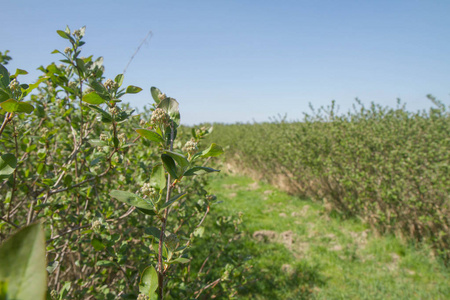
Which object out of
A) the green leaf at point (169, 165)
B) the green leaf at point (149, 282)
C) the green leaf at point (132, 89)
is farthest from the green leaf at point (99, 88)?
the green leaf at point (149, 282)

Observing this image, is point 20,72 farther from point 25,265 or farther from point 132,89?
point 25,265

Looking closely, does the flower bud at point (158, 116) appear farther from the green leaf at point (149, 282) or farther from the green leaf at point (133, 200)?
the green leaf at point (149, 282)

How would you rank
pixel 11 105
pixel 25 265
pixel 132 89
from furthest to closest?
pixel 132 89 < pixel 11 105 < pixel 25 265

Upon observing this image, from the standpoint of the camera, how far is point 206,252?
13.6ft

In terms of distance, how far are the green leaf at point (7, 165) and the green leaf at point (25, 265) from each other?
2.59 ft

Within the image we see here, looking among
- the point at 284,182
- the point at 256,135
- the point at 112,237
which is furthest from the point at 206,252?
the point at 256,135

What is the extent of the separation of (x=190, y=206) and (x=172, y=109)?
175 centimetres

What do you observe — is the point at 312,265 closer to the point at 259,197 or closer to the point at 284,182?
the point at 259,197

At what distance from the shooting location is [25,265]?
0.31m

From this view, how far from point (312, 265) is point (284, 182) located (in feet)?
15.7

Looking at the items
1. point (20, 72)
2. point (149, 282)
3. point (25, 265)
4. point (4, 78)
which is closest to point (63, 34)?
point (20, 72)

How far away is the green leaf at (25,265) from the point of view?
31cm

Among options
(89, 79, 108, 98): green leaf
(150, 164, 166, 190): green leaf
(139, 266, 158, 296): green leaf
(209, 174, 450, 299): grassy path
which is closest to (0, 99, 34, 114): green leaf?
(89, 79, 108, 98): green leaf

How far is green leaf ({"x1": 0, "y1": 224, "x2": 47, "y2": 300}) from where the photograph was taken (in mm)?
307
